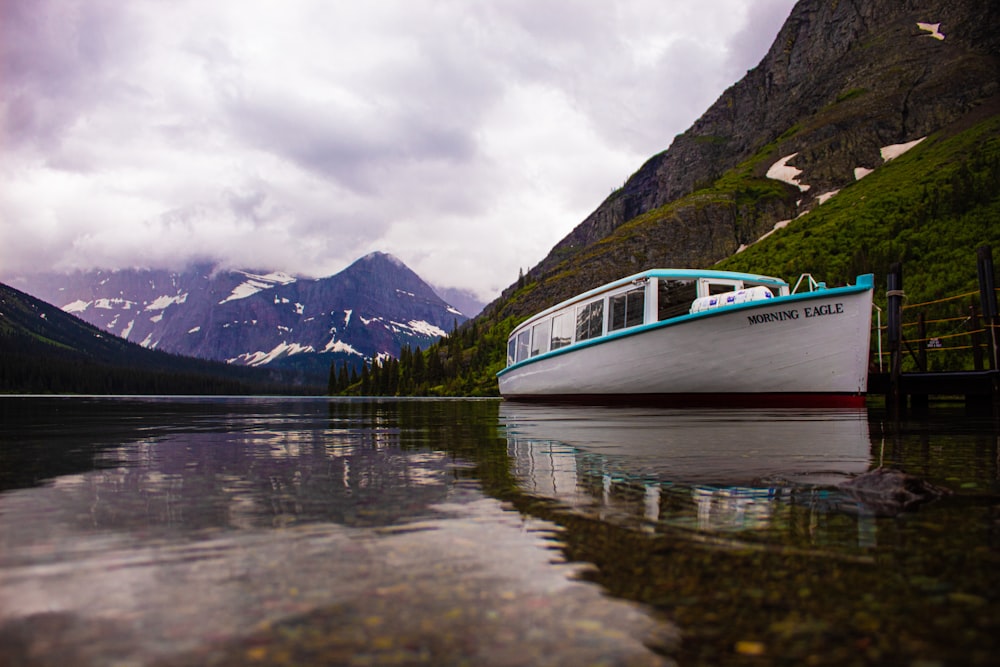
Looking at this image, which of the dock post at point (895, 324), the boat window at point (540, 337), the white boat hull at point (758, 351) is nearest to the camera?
the white boat hull at point (758, 351)

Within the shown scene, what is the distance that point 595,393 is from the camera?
1955 cm

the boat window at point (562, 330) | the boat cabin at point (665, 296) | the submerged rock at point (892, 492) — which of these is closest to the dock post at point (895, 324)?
the boat cabin at point (665, 296)

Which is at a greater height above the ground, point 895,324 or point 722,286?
point 722,286

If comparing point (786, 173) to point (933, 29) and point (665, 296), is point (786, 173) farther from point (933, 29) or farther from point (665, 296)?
point (665, 296)

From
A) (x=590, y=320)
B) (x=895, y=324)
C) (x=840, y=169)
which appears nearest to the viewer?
(x=895, y=324)

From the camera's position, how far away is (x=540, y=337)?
2664cm

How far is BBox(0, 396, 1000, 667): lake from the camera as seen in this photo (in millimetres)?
1172

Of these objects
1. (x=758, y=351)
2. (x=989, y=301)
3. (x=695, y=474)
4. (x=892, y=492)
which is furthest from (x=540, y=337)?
A: (x=892, y=492)

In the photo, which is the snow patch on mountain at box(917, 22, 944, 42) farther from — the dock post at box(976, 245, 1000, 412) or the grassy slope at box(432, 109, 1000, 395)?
the dock post at box(976, 245, 1000, 412)

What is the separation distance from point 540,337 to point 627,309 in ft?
27.2

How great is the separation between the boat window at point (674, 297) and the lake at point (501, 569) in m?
14.4

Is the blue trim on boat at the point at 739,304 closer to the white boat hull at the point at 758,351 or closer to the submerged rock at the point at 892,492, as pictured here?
the white boat hull at the point at 758,351

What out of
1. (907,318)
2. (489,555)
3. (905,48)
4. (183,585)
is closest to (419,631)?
(489,555)

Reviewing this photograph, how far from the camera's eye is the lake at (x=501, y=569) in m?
1.17
